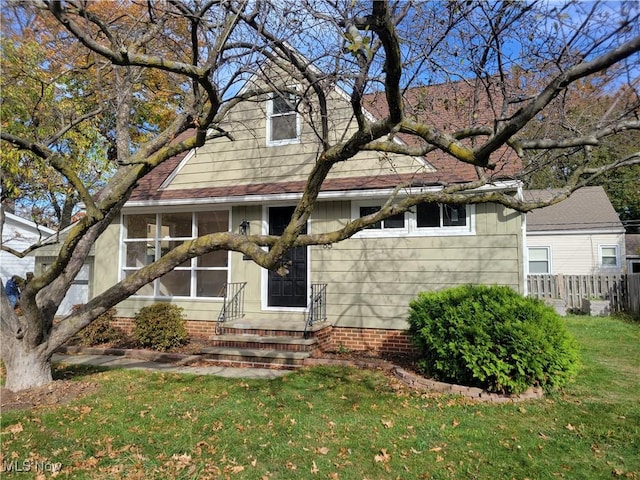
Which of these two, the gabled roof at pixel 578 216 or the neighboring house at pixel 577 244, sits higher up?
the gabled roof at pixel 578 216

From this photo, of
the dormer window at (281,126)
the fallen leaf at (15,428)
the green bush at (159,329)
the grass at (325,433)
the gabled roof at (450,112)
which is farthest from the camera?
the dormer window at (281,126)

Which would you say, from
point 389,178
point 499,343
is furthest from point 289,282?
point 499,343

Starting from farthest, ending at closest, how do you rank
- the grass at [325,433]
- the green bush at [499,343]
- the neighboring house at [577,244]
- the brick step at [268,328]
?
the neighboring house at [577,244]
the brick step at [268,328]
the green bush at [499,343]
the grass at [325,433]

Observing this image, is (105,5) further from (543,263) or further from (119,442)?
(543,263)

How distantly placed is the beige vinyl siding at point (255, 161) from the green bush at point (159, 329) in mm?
3406

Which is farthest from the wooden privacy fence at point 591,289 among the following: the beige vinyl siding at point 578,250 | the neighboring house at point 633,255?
the neighboring house at point 633,255

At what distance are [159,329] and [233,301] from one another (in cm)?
171

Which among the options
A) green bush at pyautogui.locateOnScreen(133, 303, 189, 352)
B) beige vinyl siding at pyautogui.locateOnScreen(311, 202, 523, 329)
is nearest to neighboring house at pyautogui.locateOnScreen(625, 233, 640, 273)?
beige vinyl siding at pyautogui.locateOnScreen(311, 202, 523, 329)

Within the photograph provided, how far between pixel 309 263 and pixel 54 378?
206 inches

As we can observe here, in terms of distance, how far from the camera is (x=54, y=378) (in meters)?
7.18

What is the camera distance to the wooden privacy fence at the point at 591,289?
616 inches

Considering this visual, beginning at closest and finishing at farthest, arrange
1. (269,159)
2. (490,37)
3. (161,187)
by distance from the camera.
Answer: (490,37) → (269,159) → (161,187)

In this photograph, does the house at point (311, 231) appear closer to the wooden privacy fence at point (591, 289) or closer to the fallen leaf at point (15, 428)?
the fallen leaf at point (15, 428)

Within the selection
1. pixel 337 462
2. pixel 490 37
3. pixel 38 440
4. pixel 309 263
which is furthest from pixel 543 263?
pixel 38 440
